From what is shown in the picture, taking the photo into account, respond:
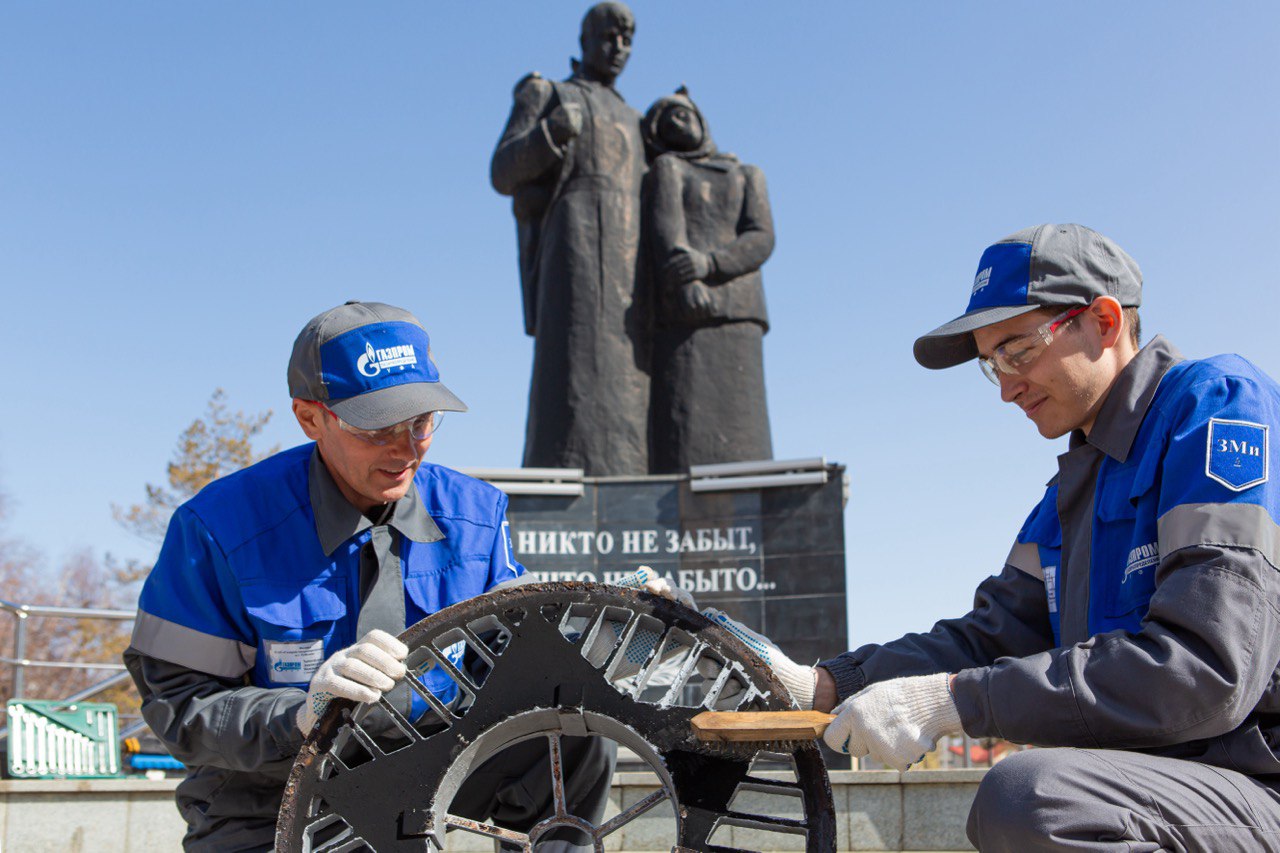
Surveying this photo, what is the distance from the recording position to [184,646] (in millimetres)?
2617

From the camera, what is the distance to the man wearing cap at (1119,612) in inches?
73.9

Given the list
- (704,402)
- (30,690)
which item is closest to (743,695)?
(704,402)

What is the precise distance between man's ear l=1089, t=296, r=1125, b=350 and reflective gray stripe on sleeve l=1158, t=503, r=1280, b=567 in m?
0.48

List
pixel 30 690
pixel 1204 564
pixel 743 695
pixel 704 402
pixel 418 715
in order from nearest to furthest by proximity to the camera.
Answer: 1. pixel 1204 564
2. pixel 743 695
3. pixel 418 715
4. pixel 704 402
5. pixel 30 690

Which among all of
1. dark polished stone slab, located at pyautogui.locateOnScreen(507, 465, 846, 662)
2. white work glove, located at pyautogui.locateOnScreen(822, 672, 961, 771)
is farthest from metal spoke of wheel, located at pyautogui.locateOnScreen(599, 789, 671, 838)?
dark polished stone slab, located at pyautogui.locateOnScreen(507, 465, 846, 662)

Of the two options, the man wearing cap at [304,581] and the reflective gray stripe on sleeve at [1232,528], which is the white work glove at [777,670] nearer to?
the man wearing cap at [304,581]

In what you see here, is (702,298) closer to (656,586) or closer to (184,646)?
(184,646)

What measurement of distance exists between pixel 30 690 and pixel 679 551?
21630mm

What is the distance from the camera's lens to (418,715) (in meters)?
2.62

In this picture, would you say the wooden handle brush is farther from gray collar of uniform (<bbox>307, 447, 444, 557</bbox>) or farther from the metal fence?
the metal fence

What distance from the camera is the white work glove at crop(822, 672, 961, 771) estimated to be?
2.01m

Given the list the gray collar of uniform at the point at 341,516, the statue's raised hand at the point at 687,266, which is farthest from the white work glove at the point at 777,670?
the statue's raised hand at the point at 687,266

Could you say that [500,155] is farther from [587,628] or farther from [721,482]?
[587,628]

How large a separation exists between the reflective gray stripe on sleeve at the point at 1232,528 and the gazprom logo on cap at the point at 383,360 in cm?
164
